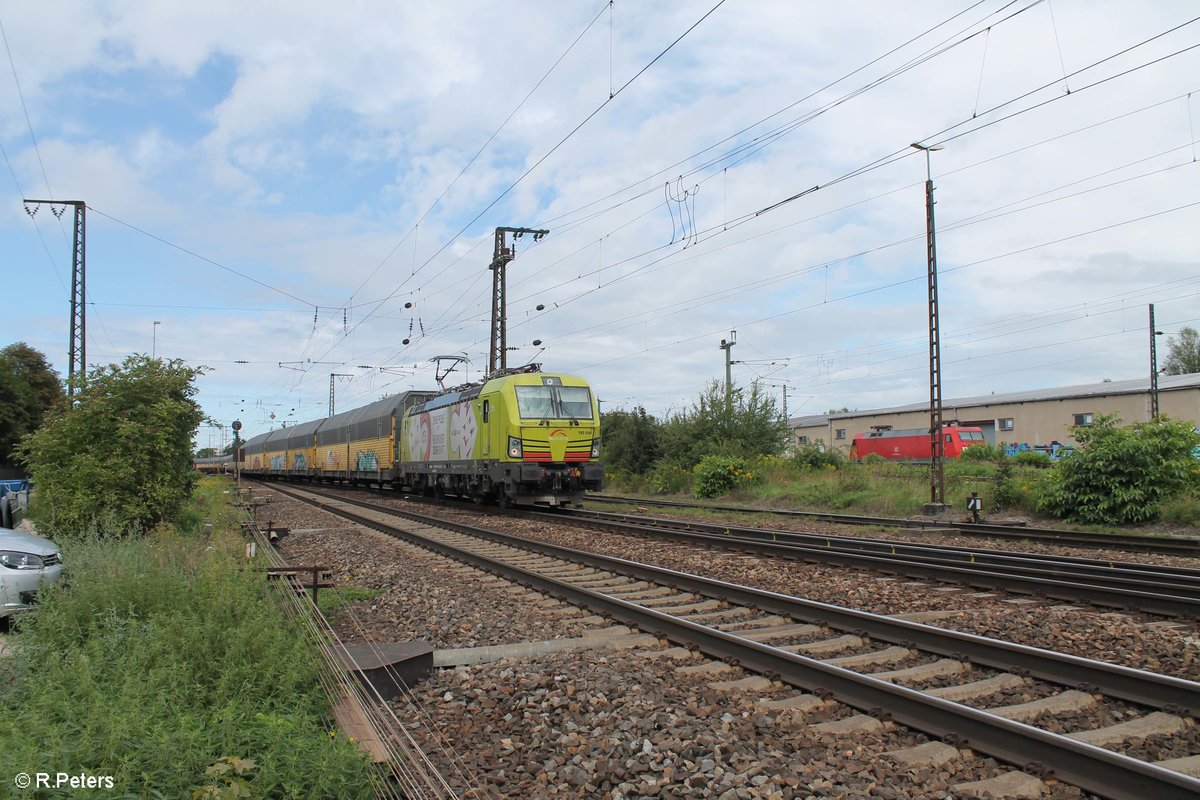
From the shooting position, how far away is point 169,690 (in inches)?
171

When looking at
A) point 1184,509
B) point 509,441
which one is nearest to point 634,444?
point 509,441

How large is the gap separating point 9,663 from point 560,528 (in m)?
11.4

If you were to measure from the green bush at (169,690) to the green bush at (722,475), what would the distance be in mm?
19665

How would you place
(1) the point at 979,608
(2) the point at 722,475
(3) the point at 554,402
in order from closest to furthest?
(1) the point at 979,608, (3) the point at 554,402, (2) the point at 722,475

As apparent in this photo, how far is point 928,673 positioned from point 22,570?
24.9 feet

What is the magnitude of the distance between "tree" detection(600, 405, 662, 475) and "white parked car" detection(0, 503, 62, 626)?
24446 millimetres

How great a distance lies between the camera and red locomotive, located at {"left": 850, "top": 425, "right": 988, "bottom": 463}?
43.1 m

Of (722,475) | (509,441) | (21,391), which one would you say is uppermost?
(21,391)

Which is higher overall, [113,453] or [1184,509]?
[113,453]

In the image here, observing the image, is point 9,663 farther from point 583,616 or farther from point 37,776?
point 583,616

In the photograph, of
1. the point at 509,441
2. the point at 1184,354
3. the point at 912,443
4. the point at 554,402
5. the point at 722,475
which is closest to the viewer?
the point at 509,441

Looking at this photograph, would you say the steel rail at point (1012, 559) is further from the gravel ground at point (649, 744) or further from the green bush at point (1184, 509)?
the gravel ground at point (649, 744)

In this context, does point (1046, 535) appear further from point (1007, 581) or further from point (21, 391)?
point (21, 391)

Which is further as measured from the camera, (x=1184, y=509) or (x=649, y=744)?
(x=1184, y=509)
